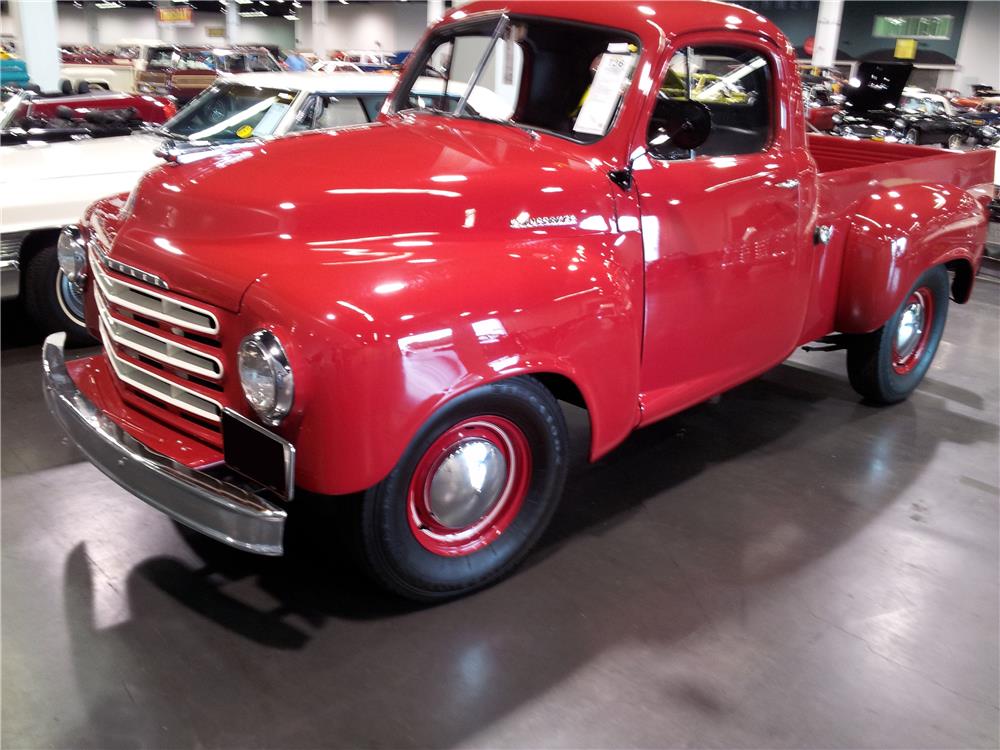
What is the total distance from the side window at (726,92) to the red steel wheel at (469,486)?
116 centimetres

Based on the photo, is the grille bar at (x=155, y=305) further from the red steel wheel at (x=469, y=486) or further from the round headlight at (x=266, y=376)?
the red steel wheel at (x=469, y=486)

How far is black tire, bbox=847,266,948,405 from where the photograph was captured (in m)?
4.17

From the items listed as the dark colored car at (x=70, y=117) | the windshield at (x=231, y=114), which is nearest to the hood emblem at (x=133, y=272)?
the windshield at (x=231, y=114)

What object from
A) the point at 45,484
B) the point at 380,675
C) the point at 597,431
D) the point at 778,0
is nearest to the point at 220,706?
the point at 380,675

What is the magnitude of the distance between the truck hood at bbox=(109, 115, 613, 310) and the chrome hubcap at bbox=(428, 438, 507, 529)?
589 mm

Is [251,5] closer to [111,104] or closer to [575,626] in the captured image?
[111,104]

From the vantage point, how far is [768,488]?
357cm

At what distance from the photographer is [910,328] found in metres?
4.41

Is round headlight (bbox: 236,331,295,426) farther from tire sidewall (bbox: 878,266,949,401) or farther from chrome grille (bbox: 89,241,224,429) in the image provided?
tire sidewall (bbox: 878,266,949,401)

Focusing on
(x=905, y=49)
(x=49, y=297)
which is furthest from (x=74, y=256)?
(x=905, y=49)

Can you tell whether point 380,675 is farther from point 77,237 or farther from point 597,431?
point 77,237

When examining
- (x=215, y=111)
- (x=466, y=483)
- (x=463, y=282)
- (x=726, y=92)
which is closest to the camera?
(x=463, y=282)

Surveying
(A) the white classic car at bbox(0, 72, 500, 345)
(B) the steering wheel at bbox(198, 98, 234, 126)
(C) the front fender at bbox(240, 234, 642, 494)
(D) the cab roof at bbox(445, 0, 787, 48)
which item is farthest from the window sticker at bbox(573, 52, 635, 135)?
(B) the steering wheel at bbox(198, 98, 234, 126)

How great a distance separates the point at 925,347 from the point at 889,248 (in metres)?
1.08
